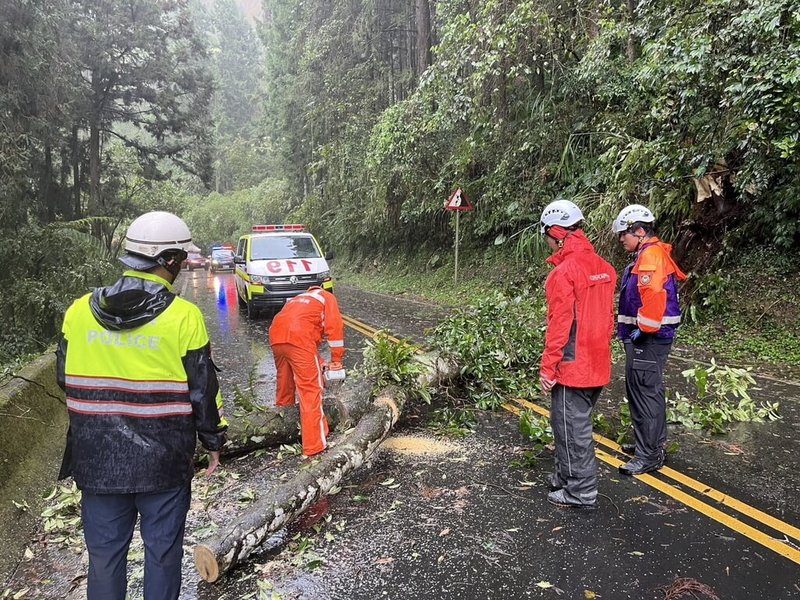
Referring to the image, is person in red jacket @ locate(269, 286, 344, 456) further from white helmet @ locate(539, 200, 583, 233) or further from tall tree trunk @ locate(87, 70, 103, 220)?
tall tree trunk @ locate(87, 70, 103, 220)

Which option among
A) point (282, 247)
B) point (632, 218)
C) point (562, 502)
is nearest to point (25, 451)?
point (562, 502)

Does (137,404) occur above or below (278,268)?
above

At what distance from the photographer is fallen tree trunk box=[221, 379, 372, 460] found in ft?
16.5

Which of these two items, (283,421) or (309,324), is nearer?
(309,324)

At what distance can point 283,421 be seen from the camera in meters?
5.27

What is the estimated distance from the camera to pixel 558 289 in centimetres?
395

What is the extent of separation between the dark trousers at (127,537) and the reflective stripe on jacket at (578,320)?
2569mm

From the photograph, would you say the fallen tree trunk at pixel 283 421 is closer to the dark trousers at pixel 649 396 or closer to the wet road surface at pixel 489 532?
the wet road surface at pixel 489 532

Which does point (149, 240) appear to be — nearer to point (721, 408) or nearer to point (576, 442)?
point (576, 442)

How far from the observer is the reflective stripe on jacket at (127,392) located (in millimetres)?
2514

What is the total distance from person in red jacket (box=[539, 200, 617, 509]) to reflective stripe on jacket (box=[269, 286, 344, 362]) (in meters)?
2.00

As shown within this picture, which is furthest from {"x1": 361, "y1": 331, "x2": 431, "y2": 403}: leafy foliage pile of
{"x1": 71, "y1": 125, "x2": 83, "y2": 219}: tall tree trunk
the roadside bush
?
{"x1": 71, "y1": 125, "x2": 83, "y2": 219}: tall tree trunk

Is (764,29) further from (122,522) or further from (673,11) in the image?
(122,522)

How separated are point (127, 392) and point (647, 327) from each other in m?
3.57
